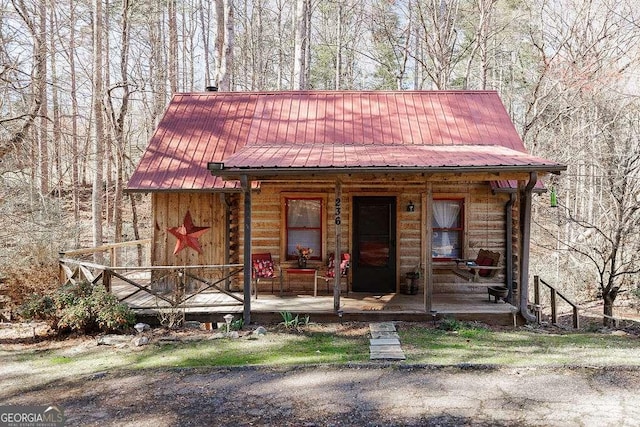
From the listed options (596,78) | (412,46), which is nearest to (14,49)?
(596,78)

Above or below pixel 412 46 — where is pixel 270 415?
below

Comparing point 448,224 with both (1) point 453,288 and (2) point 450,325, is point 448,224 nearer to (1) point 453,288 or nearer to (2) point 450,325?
(1) point 453,288

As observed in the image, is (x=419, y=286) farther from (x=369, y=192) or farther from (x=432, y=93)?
Answer: (x=432, y=93)

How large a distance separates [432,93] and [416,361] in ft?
27.4

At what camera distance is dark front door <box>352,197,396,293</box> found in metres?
10.7

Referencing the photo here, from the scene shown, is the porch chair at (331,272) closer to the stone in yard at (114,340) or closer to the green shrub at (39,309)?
the stone in yard at (114,340)

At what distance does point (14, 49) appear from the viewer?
32.8ft

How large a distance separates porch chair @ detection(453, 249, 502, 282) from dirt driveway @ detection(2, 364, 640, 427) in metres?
3.90

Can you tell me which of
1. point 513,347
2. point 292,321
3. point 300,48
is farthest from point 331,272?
point 300,48

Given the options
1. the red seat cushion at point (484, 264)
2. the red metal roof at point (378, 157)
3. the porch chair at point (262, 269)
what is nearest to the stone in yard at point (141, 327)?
the porch chair at point (262, 269)

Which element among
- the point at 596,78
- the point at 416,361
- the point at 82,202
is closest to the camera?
the point at 416,361

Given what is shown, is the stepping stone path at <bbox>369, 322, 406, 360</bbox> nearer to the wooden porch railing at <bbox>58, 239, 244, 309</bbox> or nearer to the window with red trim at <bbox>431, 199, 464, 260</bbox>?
the wooden porch railing at <bbox>58, 239, 244, 309</bbox>

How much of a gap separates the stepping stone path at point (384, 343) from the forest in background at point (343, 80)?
6.13 metres

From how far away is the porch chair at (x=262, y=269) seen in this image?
33.0 ft
